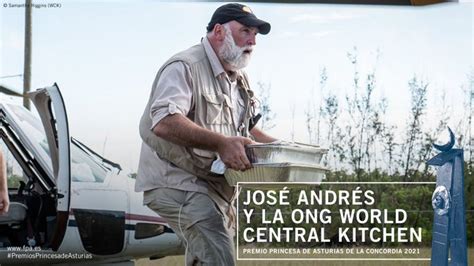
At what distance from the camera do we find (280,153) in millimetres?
4293

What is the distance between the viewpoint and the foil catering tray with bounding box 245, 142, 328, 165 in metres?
4.20

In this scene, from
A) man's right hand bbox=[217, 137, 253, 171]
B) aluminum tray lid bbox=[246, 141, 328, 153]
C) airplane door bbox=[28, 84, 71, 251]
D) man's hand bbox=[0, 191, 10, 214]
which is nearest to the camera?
man's right hand bbox=[217, 137, 253, 171]

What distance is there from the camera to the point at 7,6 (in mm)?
4805

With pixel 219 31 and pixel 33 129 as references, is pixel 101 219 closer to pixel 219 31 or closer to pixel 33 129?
pixel 33 129

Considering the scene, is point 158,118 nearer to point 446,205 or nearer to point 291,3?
point 291,3

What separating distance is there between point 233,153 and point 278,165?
38cm

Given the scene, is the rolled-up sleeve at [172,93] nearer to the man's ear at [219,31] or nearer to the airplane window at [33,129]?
the man's ear at [219,31]

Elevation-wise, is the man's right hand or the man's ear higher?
the man's ear

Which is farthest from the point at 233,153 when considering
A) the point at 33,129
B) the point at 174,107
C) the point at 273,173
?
the point at 33,129

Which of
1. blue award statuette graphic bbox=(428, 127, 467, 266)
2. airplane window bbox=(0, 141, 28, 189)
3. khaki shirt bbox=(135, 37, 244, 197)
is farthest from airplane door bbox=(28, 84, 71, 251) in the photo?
blue award statuette graphic bbox=(428, 127, 467, 266)

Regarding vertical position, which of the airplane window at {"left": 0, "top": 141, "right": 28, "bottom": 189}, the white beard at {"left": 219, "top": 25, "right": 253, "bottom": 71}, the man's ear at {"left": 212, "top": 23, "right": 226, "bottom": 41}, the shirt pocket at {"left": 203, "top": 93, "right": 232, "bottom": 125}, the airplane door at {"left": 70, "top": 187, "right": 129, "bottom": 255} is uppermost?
the man's ear at {"left": 212, "top": 23, "right": 226, "bottom": 41}

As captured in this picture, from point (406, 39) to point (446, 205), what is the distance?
797mm

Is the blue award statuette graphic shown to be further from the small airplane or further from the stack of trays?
the small airplane

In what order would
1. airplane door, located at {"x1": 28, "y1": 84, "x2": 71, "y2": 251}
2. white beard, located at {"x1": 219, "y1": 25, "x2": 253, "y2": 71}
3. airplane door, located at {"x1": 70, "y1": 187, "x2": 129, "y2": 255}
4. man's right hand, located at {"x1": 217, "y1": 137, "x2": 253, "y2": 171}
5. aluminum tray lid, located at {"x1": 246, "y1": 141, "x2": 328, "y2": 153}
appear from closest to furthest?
1. man's right hand, located at {"x1": 217, "y1": 137, "x2": 253, "y2": 171}
2. aluminum tray lid, located at {"x1": 246, "y1": 141, "x2": 328, "y2": 153}
3. white beard, located at {"x1": 219, "y1": 25, "x2": 253, "y2": 71}
4. airplane door, located at {"x1": 28, "y1": 84, "x2": 71, "y2": 251}
5. airplane door, located at {"x1": 70, "y1": 187, "x2": 129, "y2": 255}
